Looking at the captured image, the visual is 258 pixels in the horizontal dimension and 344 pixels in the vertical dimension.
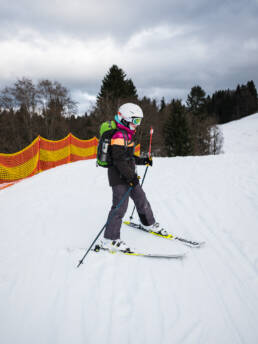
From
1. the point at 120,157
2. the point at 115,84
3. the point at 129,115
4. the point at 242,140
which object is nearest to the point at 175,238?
the point at 120,157

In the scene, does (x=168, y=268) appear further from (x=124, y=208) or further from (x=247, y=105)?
(x=247, y=105)

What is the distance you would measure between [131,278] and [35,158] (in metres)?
7.93

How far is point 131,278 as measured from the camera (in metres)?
2.62

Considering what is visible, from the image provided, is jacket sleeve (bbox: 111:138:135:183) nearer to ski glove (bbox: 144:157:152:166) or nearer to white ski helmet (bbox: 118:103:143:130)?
white ski helmet (bbox: 118:103:143:130)

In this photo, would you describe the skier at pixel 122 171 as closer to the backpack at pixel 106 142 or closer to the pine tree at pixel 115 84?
the backpack at pixel 106 142

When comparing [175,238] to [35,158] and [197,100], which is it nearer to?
[35,158]

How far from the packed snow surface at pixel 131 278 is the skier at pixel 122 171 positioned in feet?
0.98

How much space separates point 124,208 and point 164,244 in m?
0.91

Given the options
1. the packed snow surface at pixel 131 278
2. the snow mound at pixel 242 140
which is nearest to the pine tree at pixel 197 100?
the snow mound at pixel 242 140

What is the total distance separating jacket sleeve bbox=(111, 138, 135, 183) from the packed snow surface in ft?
4.02

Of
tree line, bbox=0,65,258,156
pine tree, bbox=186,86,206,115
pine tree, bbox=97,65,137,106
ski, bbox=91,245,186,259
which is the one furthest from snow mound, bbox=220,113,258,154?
ski, bbox=91,245,186,259

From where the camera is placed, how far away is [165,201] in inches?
202

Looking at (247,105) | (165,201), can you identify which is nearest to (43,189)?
(165,201)

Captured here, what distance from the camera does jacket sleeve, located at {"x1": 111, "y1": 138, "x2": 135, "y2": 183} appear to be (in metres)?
2.88
